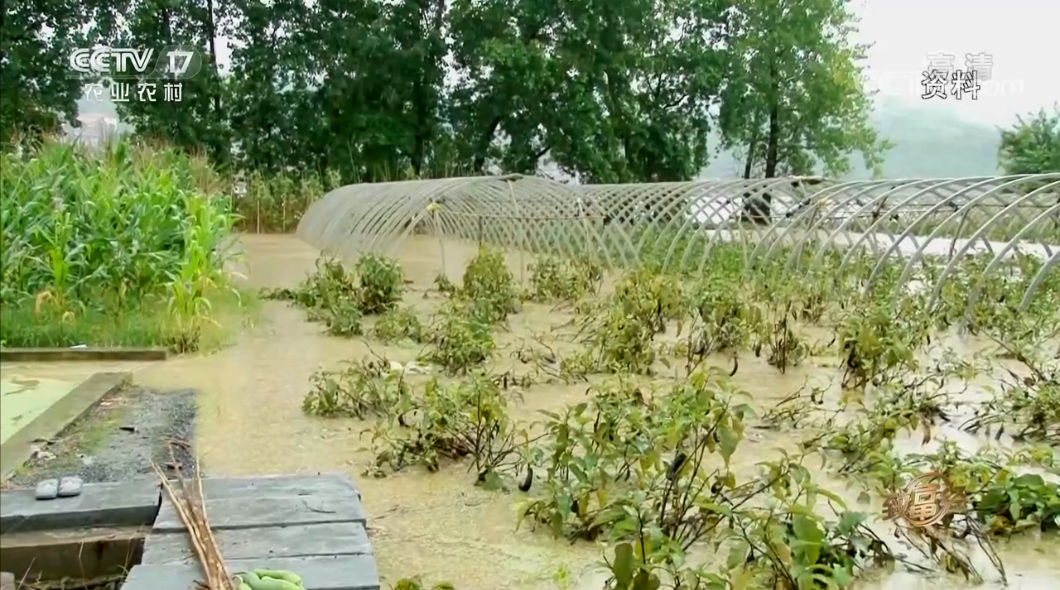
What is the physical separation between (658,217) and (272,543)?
496 centimetres

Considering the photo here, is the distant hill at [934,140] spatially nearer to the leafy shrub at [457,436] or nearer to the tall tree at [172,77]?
the leafy shrub at [457,436]

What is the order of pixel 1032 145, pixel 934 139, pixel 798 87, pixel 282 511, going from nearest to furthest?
pixel 282 511 < pixel 934 139 < pixel 1032 145 < pixel 798 87

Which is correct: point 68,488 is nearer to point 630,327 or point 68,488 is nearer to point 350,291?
point 630,327

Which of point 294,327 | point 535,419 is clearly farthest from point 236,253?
point 535,419

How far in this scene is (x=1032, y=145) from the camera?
11.0 ft

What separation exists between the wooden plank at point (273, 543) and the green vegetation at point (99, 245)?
0.25m

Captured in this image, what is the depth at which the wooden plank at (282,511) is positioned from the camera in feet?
4.22

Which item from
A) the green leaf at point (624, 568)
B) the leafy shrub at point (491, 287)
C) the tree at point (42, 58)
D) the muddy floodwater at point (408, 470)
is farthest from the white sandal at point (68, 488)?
the leafy shrub at point (491, 287)

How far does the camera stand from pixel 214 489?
1414mm

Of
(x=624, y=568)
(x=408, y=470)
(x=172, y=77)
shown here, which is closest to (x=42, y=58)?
(x=172, y=77)

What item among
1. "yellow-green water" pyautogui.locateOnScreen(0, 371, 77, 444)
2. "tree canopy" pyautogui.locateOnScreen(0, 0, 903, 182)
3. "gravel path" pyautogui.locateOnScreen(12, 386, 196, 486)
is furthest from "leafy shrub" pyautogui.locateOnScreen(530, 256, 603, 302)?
"yellow-green water" pyautogui.locateOnScreen(0, 371, 77, 444)

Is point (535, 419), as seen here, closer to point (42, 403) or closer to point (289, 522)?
point (289, 522)

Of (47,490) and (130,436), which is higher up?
(47,490)

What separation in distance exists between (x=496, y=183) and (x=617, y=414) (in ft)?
13.3
